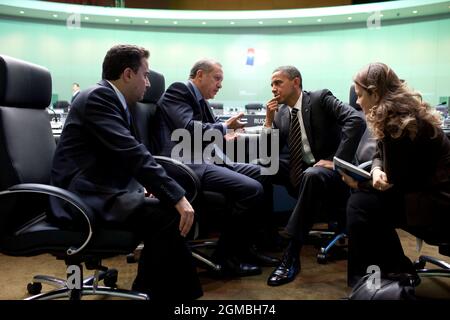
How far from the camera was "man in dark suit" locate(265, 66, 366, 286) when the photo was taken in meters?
2.45

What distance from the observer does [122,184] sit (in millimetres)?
1621

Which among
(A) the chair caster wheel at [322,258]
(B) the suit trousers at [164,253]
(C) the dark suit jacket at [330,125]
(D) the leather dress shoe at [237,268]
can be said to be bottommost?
(A) the chair caster wheel at [322,258]

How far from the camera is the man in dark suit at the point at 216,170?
7.34 feet

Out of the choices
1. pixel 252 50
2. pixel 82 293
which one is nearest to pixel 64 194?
pixel 82 293

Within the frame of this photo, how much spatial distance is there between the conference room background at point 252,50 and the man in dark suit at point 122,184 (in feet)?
24.8

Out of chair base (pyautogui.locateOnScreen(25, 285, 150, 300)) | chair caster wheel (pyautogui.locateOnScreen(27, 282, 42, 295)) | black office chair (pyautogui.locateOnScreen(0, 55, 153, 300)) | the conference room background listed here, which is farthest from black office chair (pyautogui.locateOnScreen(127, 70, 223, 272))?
the conference room background

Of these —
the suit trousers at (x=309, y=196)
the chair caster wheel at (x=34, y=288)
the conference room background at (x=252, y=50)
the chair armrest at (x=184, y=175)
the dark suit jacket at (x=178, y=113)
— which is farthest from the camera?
the conference room background at (x=252, y=50)

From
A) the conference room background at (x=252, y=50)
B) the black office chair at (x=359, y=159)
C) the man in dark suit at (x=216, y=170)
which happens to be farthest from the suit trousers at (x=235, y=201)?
the conference room background at (x=252, y=50)

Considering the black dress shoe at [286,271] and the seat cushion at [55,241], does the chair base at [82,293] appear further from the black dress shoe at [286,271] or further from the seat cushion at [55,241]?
the black dress shoe at [286,271]

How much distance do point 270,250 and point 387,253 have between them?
1.10 m

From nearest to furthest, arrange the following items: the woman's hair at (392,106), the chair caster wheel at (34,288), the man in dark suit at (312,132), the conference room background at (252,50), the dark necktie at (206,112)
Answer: the woman's hair at (392,106) → the chair caster wheel at (34,288) → the man in dark suit at (312,132) → the dark necktie at (206,112) → the conference room background at (252,50)

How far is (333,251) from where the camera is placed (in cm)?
266
